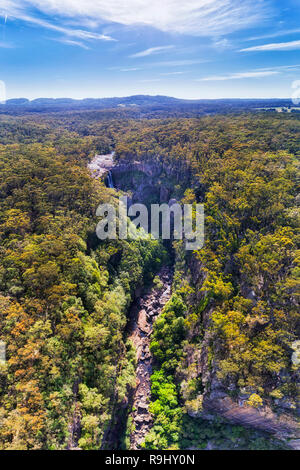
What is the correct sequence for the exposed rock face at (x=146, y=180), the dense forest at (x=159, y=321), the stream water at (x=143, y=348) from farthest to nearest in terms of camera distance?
the exposed rock face at (x=146, y=180) < the stream water at (x=143, y=348) < the dense forest at (x=159, y=321)

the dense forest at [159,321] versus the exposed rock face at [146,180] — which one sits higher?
the exposed rock face at [146,180]

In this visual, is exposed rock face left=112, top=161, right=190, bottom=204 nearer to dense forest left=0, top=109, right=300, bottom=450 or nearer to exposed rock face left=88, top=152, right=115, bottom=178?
exposed rock face left=88, top=152, right=115, bottom=178

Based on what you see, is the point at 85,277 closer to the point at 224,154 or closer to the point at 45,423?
the point at 45,423

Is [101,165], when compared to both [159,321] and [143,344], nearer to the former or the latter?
[159,321]

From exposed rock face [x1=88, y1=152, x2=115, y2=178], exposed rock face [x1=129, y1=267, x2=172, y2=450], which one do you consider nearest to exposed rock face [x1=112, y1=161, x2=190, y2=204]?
exposed rock face [x1=88, y1=152, x2=115, y2=178]

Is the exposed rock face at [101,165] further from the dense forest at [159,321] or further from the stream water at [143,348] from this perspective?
the stream water at [143,348]

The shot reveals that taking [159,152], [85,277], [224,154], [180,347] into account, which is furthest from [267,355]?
[159,152]

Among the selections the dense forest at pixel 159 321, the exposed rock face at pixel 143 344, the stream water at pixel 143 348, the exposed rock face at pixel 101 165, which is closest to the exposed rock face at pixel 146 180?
the exposed rock face at pixel 101 165
